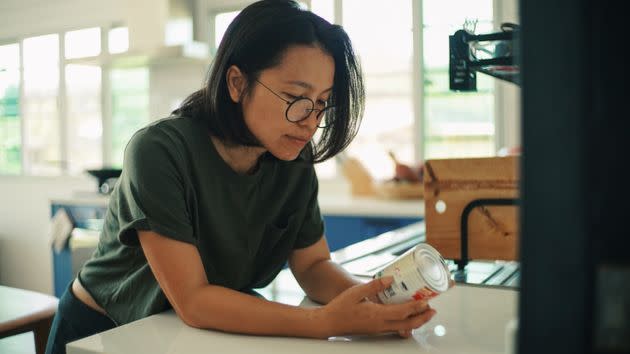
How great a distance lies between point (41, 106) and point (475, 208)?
15.9 ft

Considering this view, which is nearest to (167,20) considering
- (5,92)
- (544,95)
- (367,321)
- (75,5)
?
(75,5)

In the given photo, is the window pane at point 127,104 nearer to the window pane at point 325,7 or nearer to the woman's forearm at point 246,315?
the window pane at point 325,7

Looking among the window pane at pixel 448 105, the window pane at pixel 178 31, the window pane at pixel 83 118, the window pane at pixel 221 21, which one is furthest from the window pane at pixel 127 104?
the window pane at pixel 448 105

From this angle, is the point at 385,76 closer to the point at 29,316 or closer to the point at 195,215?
the point at 29,316

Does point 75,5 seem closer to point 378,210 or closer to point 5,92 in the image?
point 5,92

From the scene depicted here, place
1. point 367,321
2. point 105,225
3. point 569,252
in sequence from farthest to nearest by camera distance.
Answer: point 105,225, point 367,321, point 569,252

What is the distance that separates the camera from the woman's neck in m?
1.14

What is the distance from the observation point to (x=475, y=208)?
4.07 feet

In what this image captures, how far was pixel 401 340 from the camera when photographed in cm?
88

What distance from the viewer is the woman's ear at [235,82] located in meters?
1.10

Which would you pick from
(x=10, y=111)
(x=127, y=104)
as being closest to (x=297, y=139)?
(x=127, y=104)

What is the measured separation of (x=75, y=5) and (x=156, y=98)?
3.93ft

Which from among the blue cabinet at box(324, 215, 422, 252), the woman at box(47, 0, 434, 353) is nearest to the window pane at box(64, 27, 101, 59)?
the blue cabinet at box(324, 215, 422, 252)

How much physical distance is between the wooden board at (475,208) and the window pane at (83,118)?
4.17 m
